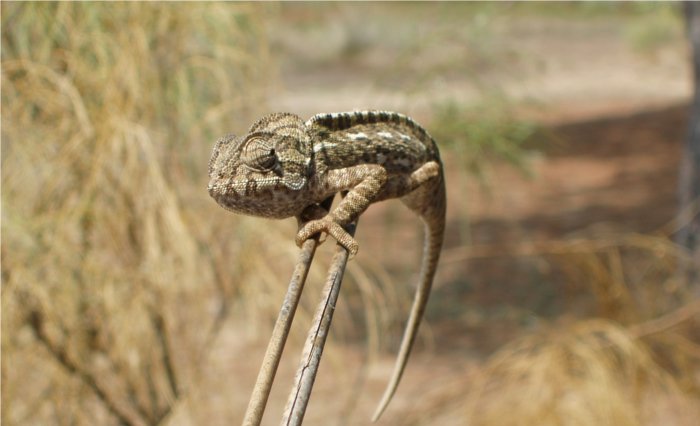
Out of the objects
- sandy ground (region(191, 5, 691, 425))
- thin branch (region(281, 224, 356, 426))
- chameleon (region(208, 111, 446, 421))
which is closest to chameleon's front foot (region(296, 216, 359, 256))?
chameleon (region(208, 111, 446, 421))

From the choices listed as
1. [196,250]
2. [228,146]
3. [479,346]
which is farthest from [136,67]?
[479,346]

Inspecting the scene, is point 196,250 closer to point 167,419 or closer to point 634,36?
point 167,419

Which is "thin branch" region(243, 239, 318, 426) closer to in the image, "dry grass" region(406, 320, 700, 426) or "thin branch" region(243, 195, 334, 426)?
"thin branch" region(243, 195, 334, 426)

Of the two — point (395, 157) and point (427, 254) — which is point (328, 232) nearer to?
point (395, 157)

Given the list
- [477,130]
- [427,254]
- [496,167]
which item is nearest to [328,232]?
[427,254]

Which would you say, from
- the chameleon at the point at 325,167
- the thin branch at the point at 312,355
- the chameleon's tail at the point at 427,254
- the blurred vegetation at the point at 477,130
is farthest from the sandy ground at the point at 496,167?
the thin branch at the point at 312,355

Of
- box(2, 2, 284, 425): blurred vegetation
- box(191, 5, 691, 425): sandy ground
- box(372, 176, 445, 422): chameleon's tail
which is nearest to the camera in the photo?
box(372, 176, 445, 422): chameleon's tail

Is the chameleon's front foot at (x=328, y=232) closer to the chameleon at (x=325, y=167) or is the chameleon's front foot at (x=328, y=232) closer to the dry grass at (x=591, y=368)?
the chameleon at (x=325, y=167)
